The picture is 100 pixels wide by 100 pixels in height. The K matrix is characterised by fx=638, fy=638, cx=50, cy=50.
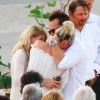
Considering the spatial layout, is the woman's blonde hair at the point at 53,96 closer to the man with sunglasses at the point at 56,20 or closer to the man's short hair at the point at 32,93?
the man's short hair at the point at 32,93

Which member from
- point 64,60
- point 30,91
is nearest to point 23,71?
point 64,60

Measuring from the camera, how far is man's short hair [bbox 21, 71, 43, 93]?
6484 millimetres

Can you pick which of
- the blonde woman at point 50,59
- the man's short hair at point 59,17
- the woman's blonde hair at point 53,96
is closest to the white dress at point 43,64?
the blonde woman at point 50,59

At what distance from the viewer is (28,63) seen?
721 cm

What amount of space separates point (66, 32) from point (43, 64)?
42cm

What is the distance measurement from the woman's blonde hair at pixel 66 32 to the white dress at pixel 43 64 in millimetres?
243

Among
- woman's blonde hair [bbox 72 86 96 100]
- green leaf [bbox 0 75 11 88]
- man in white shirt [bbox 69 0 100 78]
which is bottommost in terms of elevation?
green leaf [bbox 0 75 11 88]

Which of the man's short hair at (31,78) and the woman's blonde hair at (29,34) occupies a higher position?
the woman's blonde hair at (29,34)

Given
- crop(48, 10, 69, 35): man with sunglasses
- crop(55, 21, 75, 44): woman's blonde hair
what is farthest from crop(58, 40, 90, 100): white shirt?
crop(48, 10, 69, 35): man with sunglasses

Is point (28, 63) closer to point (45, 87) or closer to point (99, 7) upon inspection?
point (45, 87)

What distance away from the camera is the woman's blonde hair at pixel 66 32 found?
6.80m

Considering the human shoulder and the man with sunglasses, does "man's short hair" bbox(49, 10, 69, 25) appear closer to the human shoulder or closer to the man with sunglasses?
the man with sunglasses

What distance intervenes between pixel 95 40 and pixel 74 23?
0.38 m

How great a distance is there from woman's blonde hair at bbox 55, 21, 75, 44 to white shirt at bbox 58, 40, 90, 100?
138mm
